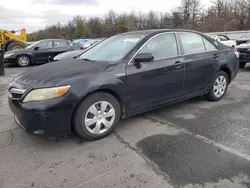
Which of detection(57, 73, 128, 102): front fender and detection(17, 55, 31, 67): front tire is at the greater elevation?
detection(17, 55, 31, 67): front tire

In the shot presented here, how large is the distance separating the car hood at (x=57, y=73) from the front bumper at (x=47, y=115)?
253mm

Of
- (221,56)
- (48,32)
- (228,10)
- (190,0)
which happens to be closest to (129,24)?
(190,0)

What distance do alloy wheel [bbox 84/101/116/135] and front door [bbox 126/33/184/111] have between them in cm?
40

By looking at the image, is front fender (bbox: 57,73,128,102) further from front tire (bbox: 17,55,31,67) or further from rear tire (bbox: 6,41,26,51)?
rear tire (bbox: 6,41,26,51)

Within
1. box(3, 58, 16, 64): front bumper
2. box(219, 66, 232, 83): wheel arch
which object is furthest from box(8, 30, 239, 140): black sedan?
box(3, 58, 16, 64): front bumper

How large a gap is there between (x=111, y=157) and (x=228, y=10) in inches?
1471

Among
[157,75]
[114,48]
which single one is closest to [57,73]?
[114,48]

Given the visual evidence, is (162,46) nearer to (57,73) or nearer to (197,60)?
(197,60)

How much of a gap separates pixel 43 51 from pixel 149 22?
43.2 meters

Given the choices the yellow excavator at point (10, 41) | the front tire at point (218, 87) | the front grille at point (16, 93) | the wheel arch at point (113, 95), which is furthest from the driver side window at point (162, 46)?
the yellow excavator at point (10, 41)

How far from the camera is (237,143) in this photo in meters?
3.15

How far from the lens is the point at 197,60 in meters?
4.30

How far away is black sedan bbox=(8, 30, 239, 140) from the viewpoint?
289cm

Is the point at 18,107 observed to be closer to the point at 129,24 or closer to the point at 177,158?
the point at 177,158
